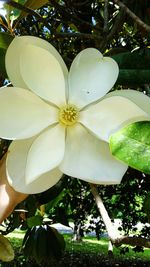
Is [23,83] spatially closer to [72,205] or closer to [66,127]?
[66,127]

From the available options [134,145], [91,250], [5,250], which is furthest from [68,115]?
[91,250]

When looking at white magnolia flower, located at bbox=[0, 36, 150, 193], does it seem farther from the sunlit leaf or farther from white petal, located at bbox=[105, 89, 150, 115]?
the sunlit leaf

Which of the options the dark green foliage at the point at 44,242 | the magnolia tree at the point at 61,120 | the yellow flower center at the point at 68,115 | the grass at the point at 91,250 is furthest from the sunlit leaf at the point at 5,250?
the grass at the point at 91,250

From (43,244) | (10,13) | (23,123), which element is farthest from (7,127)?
(43,244)

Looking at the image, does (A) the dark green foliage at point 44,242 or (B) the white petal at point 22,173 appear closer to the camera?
(B) the white petal at point 22,173

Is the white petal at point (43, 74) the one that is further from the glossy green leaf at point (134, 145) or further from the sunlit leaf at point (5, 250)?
the sunlit leaf at point (5, 250)

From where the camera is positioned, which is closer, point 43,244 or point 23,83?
point 23,83

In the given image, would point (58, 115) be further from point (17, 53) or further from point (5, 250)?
point (5, 250)
